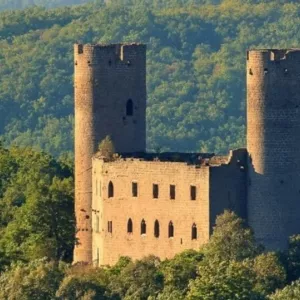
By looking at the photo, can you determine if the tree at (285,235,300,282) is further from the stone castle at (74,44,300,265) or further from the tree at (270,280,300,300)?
the tree at (270,280,300,300)

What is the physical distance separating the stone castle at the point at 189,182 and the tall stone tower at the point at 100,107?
0.03m

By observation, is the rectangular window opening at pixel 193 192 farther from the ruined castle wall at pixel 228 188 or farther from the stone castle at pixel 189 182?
the ruined castle wall at pixel 228 188

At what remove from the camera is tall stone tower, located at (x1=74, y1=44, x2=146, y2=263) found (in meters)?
112

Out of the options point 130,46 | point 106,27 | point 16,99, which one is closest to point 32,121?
point 16,99

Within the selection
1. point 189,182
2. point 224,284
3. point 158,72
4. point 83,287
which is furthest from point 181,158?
point 158,72

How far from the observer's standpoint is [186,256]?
106m

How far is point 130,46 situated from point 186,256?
9.71 meters

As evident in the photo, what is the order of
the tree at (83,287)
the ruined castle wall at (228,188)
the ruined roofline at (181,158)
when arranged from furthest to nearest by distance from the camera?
1. the ruined roofline at (181,158)
2. the ruined castle wall at (228,188)
3. the tree at (83,287)

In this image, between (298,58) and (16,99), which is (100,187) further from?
(16,99)

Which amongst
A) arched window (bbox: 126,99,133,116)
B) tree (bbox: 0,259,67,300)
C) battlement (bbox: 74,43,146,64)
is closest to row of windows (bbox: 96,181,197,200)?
arched window (bbox: 126,99,133,116)

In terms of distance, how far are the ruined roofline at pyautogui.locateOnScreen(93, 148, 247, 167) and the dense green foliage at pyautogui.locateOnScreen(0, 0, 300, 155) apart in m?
49.1

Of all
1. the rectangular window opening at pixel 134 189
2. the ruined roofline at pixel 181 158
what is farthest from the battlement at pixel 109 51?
the rectangular window opening at pixel 134 189

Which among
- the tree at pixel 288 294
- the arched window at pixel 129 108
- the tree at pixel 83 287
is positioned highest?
the arched window at pixel 129 108

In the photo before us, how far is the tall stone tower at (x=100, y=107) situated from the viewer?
112m
